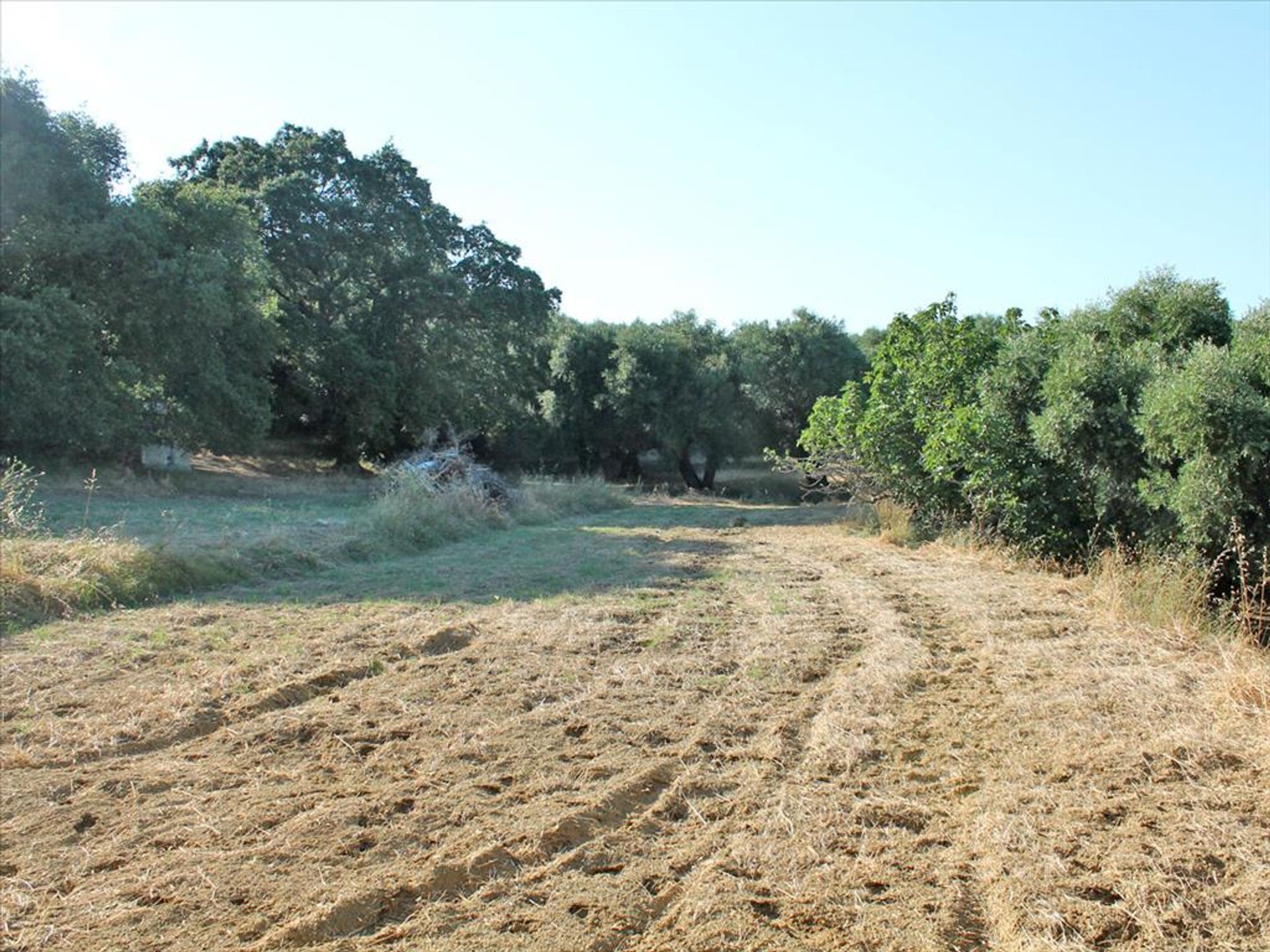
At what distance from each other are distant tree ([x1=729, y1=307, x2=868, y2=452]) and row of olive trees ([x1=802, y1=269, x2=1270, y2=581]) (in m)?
15.5

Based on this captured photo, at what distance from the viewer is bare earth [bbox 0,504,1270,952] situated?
3.12 m

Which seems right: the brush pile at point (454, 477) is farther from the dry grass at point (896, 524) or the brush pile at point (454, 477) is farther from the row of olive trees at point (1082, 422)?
the dry grass at point (896, 524)

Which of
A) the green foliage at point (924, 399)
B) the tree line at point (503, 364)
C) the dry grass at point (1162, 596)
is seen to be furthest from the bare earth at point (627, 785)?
the green foliage at point (924, 399)

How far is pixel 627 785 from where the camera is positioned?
415cm

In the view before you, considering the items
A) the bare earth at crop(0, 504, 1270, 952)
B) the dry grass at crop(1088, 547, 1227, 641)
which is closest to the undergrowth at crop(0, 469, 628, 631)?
the bare earth at crop(0, 504, 1270, 952)

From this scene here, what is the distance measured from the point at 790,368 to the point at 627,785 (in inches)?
1086

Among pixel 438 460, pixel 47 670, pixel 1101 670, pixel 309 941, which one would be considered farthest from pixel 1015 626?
pixel 438 460

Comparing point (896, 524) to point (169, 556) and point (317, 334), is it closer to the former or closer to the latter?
point (169, 556)

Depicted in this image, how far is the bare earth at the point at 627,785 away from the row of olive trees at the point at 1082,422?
1.74 metres

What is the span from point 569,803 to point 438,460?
14775mm

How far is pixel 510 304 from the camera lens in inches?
1102

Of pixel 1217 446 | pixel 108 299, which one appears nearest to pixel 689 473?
pixel 108 299

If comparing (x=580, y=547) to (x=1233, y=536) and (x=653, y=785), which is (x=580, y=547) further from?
(x=653, y=785)

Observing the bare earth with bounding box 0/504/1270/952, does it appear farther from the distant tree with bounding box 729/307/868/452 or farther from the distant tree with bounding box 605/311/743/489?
the distant tree with bounding box 729/307/868/452
